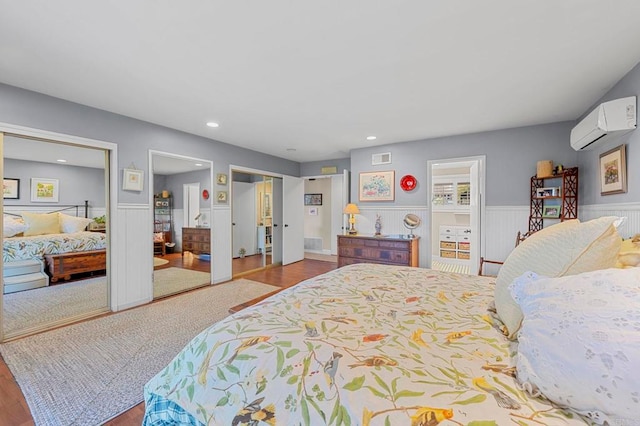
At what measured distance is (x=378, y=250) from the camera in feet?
14.1

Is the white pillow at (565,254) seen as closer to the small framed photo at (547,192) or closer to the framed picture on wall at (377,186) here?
the small framed photo at (547,192)

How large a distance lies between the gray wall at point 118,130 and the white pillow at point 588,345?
3.98 m

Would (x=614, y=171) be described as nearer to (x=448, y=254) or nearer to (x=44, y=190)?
(x=448, y=254)

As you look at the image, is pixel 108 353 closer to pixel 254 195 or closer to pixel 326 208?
pixel 254 195

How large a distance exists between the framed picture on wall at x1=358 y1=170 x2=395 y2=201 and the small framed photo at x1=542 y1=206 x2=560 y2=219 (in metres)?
2.07

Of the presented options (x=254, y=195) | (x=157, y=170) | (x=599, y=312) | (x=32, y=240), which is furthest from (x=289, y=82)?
(x=32, y=240)

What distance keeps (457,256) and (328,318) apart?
234 inches

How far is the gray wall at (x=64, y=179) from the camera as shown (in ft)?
15.1

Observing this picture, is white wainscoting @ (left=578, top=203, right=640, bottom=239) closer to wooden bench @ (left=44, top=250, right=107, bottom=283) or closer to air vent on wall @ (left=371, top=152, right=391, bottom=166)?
air vent on wall @ (left=371, top=152, right=391, bottom=166)

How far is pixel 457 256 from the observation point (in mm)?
6059

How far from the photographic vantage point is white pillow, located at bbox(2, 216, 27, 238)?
4344 millimetres

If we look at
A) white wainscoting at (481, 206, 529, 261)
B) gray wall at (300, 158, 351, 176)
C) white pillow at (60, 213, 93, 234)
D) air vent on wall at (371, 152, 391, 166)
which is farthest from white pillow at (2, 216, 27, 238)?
white wainscoting at (481, 206, 529, 261)

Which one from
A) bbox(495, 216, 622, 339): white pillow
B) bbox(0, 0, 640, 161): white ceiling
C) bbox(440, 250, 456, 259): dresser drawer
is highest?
bbox(0, 0, 640, 161): white ceiling

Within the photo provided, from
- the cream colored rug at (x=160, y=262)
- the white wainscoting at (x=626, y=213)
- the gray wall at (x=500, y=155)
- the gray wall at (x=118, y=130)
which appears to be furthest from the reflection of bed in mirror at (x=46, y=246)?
the white wainscoting at (x=626, y=213)
